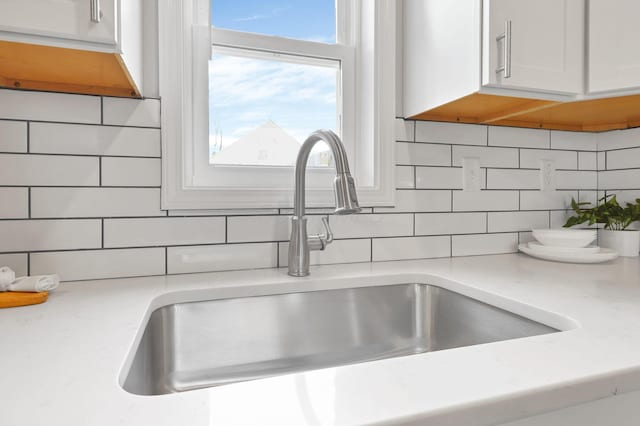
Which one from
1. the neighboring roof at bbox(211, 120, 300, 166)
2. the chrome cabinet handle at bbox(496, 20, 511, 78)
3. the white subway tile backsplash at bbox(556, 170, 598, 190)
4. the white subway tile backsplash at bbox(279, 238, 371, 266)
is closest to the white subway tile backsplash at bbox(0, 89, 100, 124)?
the neighboring roof at bbox(211, 120, 300, 166)

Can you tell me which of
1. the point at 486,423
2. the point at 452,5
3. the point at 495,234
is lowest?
the point at 486,423

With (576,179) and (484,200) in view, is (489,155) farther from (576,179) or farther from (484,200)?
(576,179)

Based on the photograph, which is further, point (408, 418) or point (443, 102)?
point (443, 102)

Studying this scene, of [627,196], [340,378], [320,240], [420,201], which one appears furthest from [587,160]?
[340,378]

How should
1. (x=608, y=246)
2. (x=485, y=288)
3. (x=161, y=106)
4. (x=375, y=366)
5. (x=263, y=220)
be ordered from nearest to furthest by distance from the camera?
(x=375, y=366)
(x=485, y=288)
(x=161, y=106)
(x=263, y=220)
(x=608, y=246)

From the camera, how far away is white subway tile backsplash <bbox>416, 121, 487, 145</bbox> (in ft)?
4.42

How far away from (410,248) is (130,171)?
2.99 ft

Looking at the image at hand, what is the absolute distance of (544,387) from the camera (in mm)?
447

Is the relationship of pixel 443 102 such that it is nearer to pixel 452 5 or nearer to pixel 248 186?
pixel 452 5

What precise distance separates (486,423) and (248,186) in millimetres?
934

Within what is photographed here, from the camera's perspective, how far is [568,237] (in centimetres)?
130

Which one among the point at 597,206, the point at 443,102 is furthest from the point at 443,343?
the point at 597,206

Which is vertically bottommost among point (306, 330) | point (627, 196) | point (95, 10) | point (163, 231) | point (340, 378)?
point (306, 330)

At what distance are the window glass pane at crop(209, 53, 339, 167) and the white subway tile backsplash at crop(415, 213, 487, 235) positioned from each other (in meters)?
0.40
